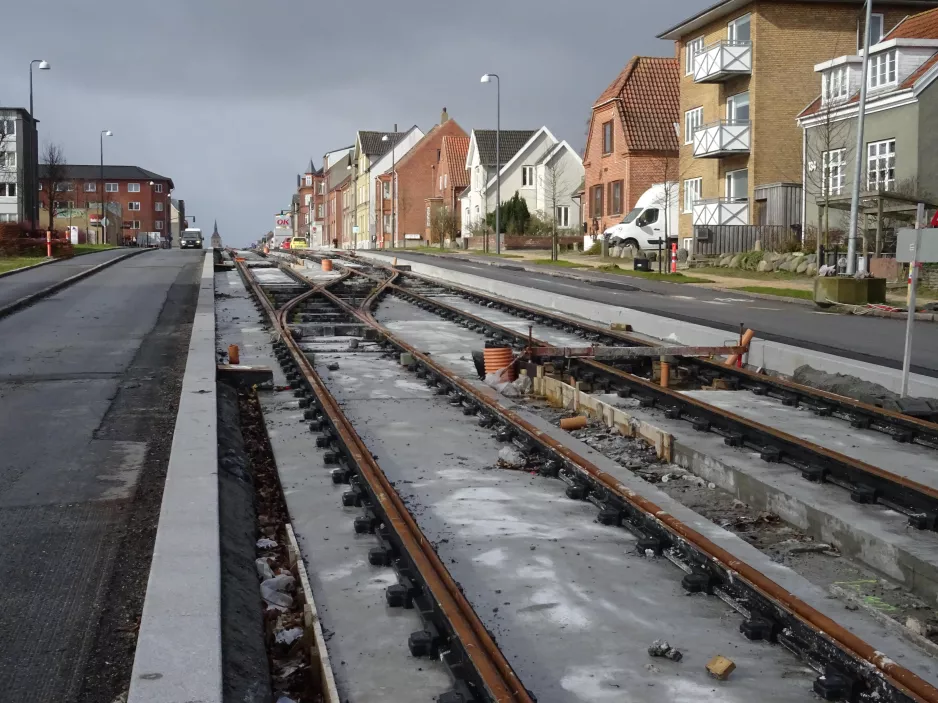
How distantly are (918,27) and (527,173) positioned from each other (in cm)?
4359

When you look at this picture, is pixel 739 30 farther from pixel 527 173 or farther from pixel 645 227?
pixel 527 173

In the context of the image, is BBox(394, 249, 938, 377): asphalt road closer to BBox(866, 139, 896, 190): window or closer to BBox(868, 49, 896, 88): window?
BBox(866, 139, 896, 190): window

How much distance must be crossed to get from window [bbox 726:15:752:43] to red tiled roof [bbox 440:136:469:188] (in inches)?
1902

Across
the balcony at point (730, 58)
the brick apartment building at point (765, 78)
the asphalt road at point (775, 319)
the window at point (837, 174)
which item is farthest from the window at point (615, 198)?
the asphalt road at point (775, 319)

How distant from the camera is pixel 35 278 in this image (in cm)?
2994

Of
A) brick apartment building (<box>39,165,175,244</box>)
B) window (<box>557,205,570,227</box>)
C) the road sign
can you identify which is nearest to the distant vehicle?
window (<box>557,205,570,227</box>)

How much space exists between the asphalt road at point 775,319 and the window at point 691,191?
545 inches

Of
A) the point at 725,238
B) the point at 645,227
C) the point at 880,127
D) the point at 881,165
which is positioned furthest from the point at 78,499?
the point at 645,227

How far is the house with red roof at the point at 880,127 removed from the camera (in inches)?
1309

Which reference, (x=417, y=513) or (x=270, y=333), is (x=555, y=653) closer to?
(x=417, y=513)

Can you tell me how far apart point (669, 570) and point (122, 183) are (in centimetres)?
16406

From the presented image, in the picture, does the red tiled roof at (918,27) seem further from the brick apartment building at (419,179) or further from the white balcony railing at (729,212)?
the brick apartment building at (419,179)

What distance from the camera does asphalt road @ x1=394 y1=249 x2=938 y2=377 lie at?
1489 cm

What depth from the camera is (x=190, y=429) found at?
7.64 metres
